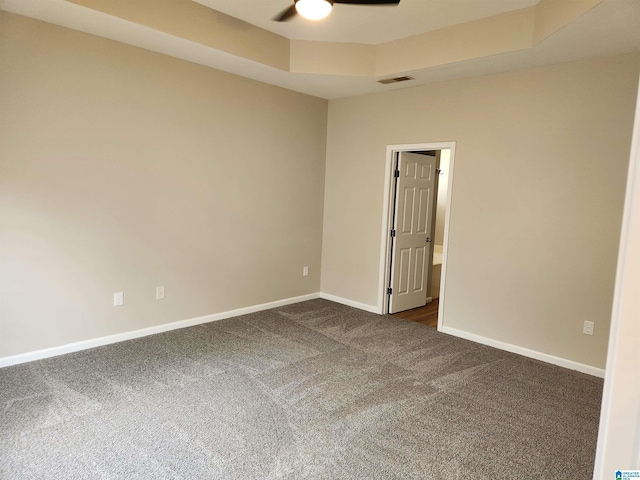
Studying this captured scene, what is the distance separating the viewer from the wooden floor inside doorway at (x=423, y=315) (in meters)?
4.88

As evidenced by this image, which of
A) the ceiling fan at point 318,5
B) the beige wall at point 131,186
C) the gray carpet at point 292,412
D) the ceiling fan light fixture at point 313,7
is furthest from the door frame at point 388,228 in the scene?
the ceiling fan light fixture at point 313,7

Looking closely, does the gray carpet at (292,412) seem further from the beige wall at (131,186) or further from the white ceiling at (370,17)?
the white ceiling at (370,17)

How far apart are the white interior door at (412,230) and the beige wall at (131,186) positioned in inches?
52.1

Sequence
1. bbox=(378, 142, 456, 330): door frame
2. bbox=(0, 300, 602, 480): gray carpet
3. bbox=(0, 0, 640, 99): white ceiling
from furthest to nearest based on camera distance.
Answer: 1. bbox=(378, 142, 456, 330): door frame
2. bbox=(0, 0, 640, 99): white ceiling
3. bbox=(0, 300, 602, 480): gray carpet

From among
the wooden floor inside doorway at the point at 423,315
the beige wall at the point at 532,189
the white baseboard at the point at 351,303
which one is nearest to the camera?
the beige wall at the point at 532,189

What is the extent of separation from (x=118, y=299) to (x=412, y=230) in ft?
11.3

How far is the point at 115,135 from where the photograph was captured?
11.7ft

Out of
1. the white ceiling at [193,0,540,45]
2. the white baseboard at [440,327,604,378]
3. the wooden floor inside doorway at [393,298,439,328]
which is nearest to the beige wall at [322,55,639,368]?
the white baseboard at [440,327,604,378]

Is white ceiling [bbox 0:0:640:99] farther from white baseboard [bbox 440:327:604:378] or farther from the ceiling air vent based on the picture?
white baseboard [bbox 440:327:604:378]

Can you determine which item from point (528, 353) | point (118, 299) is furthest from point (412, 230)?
point (118, 299)

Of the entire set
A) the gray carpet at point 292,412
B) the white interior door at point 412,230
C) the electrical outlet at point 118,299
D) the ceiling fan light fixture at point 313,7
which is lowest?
the gray carpet at point 292,412

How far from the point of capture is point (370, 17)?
351 centimetres

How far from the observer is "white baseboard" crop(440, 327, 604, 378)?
3.52 m

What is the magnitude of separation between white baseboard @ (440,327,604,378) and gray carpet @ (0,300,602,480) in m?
0.11
